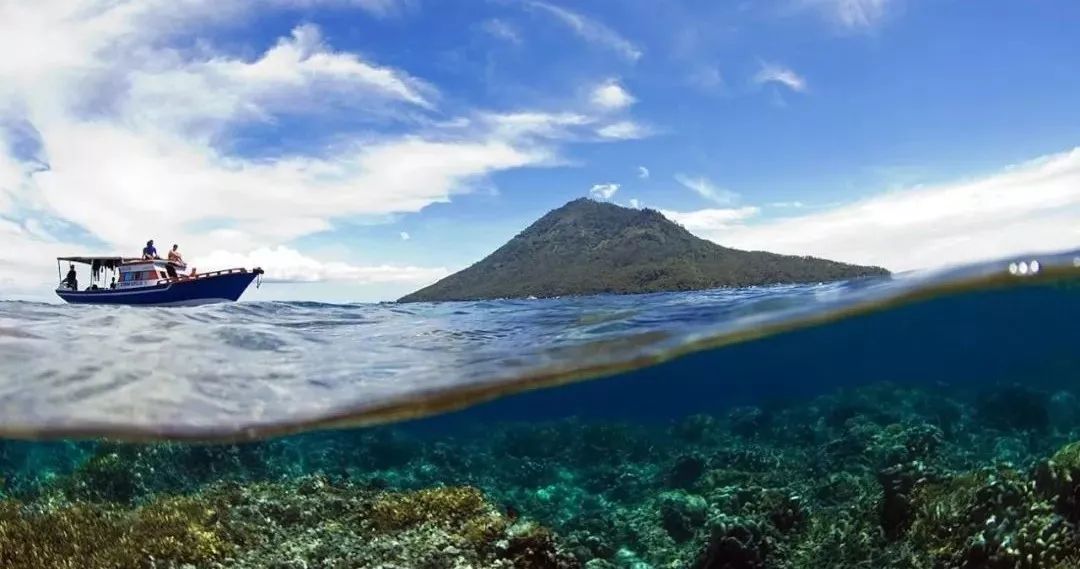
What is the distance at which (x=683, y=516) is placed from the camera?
459 inches

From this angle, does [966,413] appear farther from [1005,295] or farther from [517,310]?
[517,310]

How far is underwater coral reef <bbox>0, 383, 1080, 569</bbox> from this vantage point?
351 inches

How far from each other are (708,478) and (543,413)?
8717mm

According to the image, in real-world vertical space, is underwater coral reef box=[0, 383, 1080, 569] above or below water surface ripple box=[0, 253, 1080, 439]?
below

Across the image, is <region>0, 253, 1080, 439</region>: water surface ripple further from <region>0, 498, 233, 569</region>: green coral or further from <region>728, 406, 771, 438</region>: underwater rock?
<region>0, 498, 233, 569</region>: green coral

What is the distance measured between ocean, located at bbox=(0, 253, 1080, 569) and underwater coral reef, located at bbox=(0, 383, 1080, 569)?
58mm

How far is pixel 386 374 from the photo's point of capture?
1528 centimetres

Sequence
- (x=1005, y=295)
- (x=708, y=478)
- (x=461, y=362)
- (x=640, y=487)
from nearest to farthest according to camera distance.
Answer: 1. (x=708, y=478)
2. (x=640, y=487)
3. (x=461, y=362)
4. (x=1005, y=295)

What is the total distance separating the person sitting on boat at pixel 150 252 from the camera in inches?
1272

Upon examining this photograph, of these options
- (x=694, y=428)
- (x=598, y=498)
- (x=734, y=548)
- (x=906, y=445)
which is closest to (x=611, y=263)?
(x=694, y=428)

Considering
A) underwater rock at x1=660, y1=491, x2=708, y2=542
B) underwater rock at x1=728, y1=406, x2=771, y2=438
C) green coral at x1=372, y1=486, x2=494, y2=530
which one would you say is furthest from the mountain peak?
green coral at x1=372, y1=486, x2=494, y2=530

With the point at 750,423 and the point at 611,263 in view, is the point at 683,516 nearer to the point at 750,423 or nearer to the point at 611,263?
the point at 750,423

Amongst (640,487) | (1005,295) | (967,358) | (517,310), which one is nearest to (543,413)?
(517,310)

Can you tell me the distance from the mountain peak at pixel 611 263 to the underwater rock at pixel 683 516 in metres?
52.1
